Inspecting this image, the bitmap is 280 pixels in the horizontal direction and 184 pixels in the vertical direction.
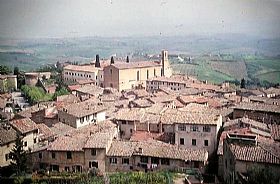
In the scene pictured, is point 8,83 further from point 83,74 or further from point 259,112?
point 259,112

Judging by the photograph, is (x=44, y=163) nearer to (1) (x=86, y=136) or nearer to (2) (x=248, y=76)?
(1) (x=86, y=136)

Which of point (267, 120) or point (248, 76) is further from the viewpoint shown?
point (248, 76)

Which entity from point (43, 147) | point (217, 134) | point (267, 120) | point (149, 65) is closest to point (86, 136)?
point (43, 147)

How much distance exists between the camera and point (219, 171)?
627cm

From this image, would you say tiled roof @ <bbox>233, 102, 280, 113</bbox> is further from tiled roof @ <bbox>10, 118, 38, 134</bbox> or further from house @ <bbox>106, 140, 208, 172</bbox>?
tiled roof @ <bbox>10, 118, 38, 134</bbox>

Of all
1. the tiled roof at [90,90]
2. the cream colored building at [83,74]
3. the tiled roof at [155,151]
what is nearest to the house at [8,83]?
the tiled roof at [90,90]

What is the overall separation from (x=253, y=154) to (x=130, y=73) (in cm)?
1240

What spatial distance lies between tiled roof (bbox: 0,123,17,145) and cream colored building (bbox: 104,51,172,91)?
927cm

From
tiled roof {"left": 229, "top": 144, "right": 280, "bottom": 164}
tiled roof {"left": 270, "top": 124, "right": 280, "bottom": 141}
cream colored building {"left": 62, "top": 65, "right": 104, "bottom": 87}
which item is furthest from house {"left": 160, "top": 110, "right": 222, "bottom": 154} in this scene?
cream colored building {"left": 62, "top": 65, "right": 104, "bottom": 87}

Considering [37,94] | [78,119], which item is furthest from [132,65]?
[78,119]

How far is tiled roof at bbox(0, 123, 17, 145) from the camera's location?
711 centimetres

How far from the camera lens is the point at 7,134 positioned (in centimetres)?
730

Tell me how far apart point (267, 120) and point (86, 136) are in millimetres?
3608

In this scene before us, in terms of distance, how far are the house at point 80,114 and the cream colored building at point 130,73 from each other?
695 centimetres
